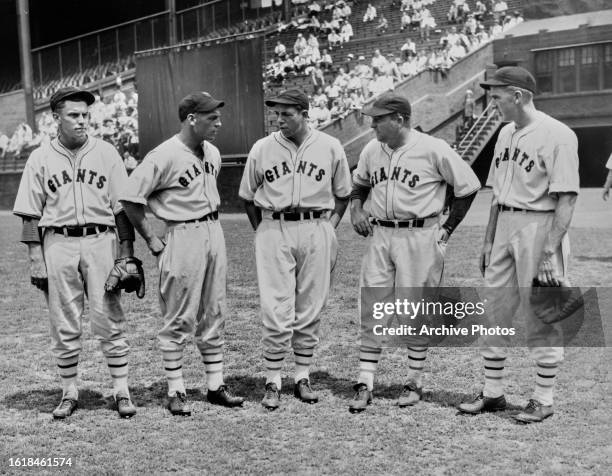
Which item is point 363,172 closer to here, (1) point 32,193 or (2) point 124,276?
(2) point 124,276

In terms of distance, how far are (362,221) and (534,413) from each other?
1.72 m

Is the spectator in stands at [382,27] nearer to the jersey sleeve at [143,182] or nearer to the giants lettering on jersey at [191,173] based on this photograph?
the giants lettering on jersey at [191,173]

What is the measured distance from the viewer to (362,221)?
17.6 ft

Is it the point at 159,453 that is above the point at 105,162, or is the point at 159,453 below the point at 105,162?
below

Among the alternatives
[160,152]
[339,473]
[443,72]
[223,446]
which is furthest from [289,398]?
[443,72]

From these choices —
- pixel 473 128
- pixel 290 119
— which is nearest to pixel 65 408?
pixel 290 119

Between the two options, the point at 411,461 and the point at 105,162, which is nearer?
the point at 411,461

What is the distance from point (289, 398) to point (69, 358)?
59.2 inches

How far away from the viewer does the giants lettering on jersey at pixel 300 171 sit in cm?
520

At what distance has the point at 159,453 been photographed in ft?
13.9

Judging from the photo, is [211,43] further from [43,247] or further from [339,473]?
[339,473]

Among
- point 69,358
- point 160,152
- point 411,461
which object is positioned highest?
point 160,152

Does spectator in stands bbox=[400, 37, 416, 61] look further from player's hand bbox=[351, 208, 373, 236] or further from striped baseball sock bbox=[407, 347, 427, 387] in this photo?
striped baseball sock bbox=[407, 347, 427, 387]

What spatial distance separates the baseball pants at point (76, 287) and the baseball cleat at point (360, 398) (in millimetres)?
1622
